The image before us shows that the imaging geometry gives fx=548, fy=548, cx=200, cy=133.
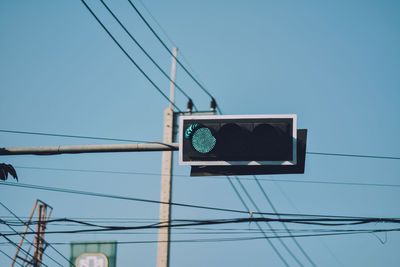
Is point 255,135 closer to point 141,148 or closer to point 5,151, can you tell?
point 141,148

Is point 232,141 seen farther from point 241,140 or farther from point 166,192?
point 166,192

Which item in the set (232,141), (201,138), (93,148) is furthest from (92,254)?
(232,141)

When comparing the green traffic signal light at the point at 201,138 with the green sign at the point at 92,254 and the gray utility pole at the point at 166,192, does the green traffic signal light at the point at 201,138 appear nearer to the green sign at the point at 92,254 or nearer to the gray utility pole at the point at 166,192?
the gray utility pole at the point at 166,192

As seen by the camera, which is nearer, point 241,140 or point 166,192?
point 241,140

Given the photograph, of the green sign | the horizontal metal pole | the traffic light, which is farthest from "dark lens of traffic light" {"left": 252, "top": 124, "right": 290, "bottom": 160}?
the green sign

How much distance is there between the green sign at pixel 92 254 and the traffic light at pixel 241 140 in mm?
19367

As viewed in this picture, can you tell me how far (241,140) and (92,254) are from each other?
20.3 meters

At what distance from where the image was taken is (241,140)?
6.84 metres

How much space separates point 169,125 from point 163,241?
3.01m

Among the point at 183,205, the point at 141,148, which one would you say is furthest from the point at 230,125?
the point at 183,205

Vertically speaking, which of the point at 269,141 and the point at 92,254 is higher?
the point at 269,141

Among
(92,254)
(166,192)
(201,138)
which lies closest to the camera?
(201,138)

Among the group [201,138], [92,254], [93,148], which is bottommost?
[92,254]

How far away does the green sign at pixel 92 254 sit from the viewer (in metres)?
25.2
